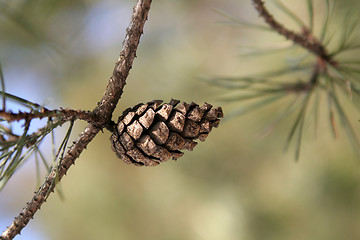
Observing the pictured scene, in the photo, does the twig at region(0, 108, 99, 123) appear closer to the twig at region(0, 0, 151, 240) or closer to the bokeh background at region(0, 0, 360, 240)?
the twig at region(0, 0, 151, 240)

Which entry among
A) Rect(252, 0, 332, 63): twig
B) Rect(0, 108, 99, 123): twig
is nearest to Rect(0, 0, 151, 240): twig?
Rect(0, 108, 99, 123): twig

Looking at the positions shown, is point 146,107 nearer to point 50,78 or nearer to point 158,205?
point 158,205

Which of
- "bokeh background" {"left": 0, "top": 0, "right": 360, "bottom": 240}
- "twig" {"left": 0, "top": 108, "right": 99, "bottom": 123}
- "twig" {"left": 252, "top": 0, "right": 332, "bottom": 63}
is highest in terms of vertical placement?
"bokeh background" {"left": 0, "top": 0, "right": 360, "bottom": 240}

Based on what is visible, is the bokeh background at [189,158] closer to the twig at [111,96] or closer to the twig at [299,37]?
the twig at [299,37]

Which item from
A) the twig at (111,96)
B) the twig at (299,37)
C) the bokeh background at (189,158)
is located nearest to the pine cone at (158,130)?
the twig at (111,96)

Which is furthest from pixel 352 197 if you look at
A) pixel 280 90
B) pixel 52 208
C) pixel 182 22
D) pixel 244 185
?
pixel 52 208

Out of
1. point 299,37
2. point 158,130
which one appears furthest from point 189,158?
point 158,130
